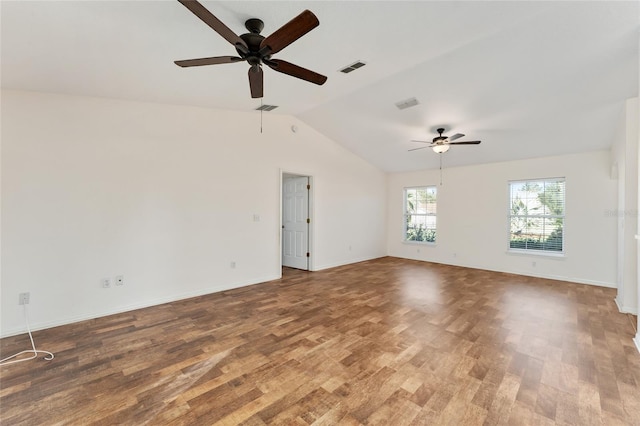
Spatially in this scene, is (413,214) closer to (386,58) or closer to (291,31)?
(386,58)

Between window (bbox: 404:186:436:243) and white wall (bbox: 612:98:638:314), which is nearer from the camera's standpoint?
white wall (bbox: 612:98:638:314)

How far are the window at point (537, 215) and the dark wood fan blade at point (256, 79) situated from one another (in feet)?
18.9

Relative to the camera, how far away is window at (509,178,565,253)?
548cm

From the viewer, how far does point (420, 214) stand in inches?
296

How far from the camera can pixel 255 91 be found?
2.63m

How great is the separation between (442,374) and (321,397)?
39.0 inches

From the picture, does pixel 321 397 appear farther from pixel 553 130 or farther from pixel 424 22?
pixel 553 130

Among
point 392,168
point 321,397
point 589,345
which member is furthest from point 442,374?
point 392,168

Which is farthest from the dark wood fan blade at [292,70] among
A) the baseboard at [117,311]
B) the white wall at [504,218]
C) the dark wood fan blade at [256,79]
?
the white wall at [504,218]

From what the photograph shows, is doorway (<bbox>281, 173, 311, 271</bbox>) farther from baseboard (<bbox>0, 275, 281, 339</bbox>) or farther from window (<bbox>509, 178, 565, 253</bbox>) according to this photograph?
window (<bbox>509, 178, 565, 253</bbox>)

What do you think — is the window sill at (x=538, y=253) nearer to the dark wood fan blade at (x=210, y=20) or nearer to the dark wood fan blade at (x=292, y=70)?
the dark wood fan blade at (x=292, y=70)

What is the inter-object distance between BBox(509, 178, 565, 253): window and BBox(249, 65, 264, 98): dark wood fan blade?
18.9 feet

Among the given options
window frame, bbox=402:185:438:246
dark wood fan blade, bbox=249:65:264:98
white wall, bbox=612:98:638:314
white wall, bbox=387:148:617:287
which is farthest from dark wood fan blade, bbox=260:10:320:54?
window frame, bbox=402:185:438:246

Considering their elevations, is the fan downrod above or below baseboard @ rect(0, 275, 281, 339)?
above
